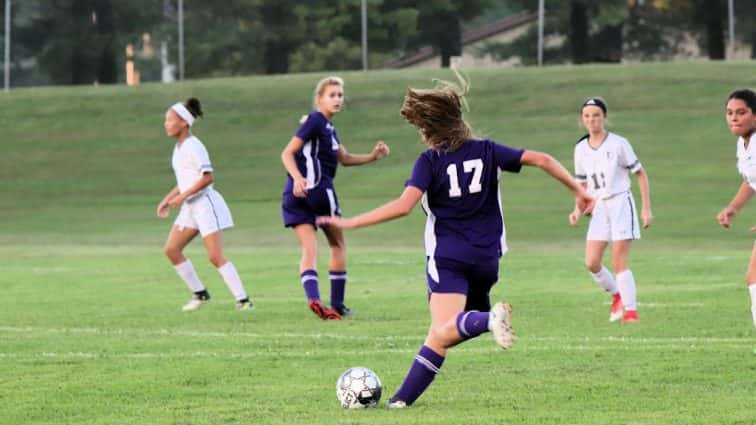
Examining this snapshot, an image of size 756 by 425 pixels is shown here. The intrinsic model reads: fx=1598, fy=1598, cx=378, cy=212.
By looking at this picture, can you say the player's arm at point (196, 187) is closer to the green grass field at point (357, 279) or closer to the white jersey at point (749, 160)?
the green grass field at point (357, 279)

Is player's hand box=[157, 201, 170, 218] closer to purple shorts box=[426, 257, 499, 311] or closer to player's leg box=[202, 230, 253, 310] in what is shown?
player's leg box=[202, 230, 253, 310]

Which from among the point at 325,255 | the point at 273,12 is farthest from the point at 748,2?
the point at 325,255

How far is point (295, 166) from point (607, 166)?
280cm

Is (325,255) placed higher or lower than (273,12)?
lower

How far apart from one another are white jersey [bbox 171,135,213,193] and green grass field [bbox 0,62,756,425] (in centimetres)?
133

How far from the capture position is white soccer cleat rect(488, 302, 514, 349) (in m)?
8.33

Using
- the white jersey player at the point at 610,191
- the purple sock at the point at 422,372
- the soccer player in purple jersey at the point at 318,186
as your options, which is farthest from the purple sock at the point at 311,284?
the purple sock at the point at 422,372

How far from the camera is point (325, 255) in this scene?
90.4 feet

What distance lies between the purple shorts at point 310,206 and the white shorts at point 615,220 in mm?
2408

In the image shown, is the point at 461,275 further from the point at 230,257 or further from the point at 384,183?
the point at 384,183

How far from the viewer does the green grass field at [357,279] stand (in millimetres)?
9391

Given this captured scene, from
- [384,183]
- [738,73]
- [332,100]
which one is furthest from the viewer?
[738,73]

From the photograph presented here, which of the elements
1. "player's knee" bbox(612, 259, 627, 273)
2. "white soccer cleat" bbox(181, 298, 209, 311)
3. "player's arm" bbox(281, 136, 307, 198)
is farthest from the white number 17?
"white soccer cleat" bbox(181, 298, 209, 311)

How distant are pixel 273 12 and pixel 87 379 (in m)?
61.0
